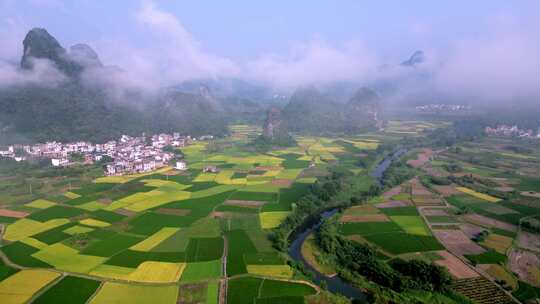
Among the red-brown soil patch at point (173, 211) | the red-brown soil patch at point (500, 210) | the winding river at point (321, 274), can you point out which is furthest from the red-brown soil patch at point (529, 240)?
the red-brown soil patch at point (173, 211)

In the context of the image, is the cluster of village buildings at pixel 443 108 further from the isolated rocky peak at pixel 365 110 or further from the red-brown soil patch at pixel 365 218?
the red-brown soil patch at pixel 365 218

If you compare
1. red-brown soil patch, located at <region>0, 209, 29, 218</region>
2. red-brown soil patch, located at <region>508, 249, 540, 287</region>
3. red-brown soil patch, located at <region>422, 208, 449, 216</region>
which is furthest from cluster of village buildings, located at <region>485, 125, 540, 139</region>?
red-brown soil patch, located at <region>0, 209, 29, 218</region>

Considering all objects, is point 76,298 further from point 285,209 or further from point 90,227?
point 285,209

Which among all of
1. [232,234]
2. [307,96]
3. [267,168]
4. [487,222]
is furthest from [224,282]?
[307,96]

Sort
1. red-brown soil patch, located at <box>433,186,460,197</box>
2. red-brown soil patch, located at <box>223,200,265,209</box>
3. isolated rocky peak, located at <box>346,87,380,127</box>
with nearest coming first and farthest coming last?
red-brown soil patch, located at <box>223,200,265,209</box> → red-brown soil patch, located at <box>433,186,460,197</box> → isolated rocky peak, located at <box>346,87,380,127</box>

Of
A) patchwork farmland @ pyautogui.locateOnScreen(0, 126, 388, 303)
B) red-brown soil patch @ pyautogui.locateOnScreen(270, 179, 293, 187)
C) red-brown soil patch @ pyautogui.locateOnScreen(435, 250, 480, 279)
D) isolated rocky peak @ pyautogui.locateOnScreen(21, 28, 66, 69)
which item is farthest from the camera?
isolated rocky peak @ pyautogui.locateOnScreen(21, 28, 66, 69)

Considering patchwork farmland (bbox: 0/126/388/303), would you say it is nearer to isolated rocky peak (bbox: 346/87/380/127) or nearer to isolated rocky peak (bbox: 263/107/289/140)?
isolated rocky peak (bbox: 263/107/289/140)

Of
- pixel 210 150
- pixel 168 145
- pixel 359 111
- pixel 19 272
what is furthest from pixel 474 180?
pixel 359 111
